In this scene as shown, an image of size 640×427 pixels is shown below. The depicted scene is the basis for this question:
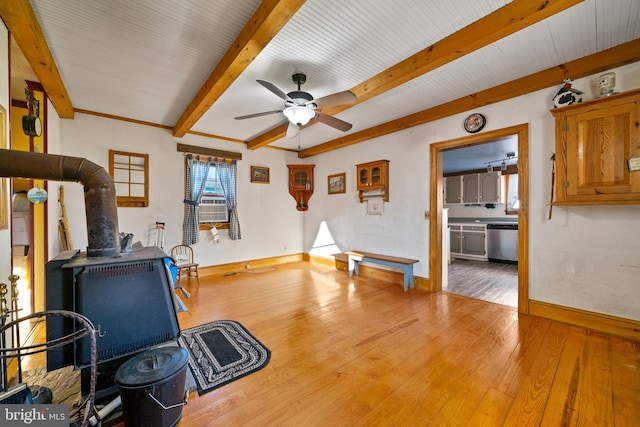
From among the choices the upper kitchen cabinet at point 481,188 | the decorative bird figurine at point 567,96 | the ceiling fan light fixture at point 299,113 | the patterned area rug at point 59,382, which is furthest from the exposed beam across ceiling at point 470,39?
the upper kitchen cabinet at point 481,188

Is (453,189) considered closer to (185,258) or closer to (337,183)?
(337,183)

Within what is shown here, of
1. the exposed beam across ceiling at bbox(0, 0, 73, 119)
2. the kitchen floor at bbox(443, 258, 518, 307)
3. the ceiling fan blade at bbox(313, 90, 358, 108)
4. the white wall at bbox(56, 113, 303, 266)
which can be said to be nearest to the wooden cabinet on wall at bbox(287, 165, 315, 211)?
the white wall at bbox(56, 113, 303, 266)

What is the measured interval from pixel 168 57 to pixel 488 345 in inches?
154

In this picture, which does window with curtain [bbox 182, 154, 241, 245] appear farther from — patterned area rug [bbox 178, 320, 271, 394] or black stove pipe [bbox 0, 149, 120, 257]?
black stove pipe [bbox 0, 149, 120, 257]

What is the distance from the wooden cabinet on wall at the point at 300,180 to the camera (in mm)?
5723

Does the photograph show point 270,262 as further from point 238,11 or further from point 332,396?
point 238,11

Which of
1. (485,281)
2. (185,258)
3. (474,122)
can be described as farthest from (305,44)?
(485,281)

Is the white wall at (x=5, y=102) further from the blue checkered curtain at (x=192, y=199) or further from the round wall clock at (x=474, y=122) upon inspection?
the round wall clock at (x=474, y=122)

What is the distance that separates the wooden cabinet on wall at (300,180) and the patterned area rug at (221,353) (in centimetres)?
356

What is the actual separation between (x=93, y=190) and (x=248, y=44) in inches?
59.6

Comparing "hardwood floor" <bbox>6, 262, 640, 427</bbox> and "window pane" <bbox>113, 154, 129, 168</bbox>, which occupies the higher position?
"window pane" <bbox>113, 154, 129, 168</bbox>

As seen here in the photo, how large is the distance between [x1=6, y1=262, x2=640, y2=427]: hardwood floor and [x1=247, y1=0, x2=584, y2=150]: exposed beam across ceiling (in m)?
2.50

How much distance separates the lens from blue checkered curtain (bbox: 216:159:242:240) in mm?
4820

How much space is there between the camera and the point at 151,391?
1.24 metres
